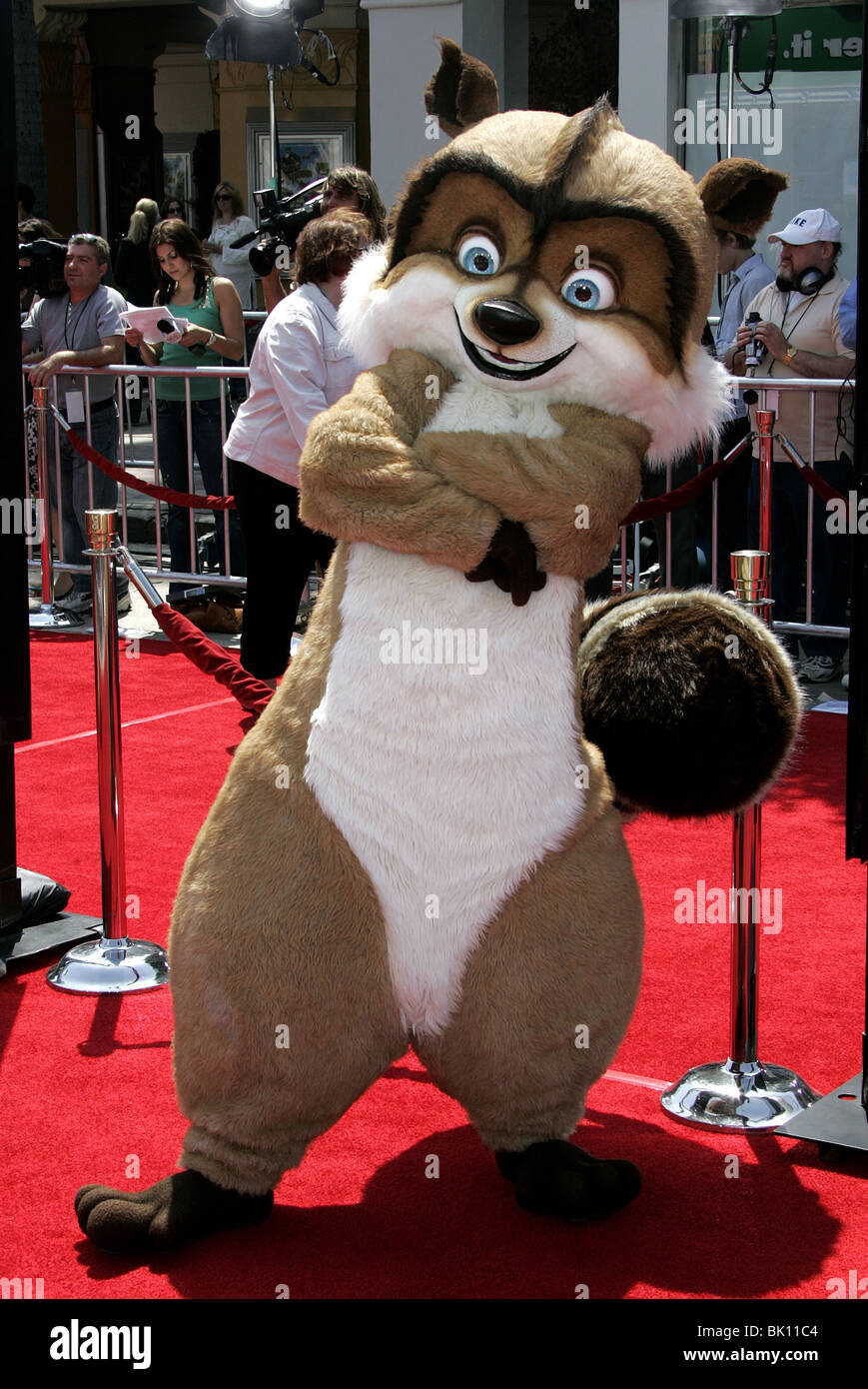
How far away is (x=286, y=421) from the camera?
5605 mm

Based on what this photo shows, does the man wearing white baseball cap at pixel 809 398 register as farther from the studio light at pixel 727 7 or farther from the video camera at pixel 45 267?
the video camera at pixel 45 267

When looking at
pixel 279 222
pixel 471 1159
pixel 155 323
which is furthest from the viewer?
pixel 155 323

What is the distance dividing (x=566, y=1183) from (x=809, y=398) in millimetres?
4910

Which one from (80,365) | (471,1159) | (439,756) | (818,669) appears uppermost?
(80,365)

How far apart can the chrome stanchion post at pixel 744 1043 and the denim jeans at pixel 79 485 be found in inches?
235

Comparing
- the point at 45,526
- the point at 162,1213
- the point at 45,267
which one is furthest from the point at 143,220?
the point at 162,1213

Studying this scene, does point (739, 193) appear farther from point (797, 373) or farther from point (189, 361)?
point (189, 361)

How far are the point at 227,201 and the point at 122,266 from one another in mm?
1067

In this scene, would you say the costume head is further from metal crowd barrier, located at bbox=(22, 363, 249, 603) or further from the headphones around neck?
metal crowd barrier, located at bbox=(22, 363, 249, 603)

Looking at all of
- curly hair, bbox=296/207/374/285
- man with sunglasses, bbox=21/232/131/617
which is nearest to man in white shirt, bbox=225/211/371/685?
curly hair, bbox=296/207/374/285

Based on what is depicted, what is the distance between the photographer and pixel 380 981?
2658 millimetres
